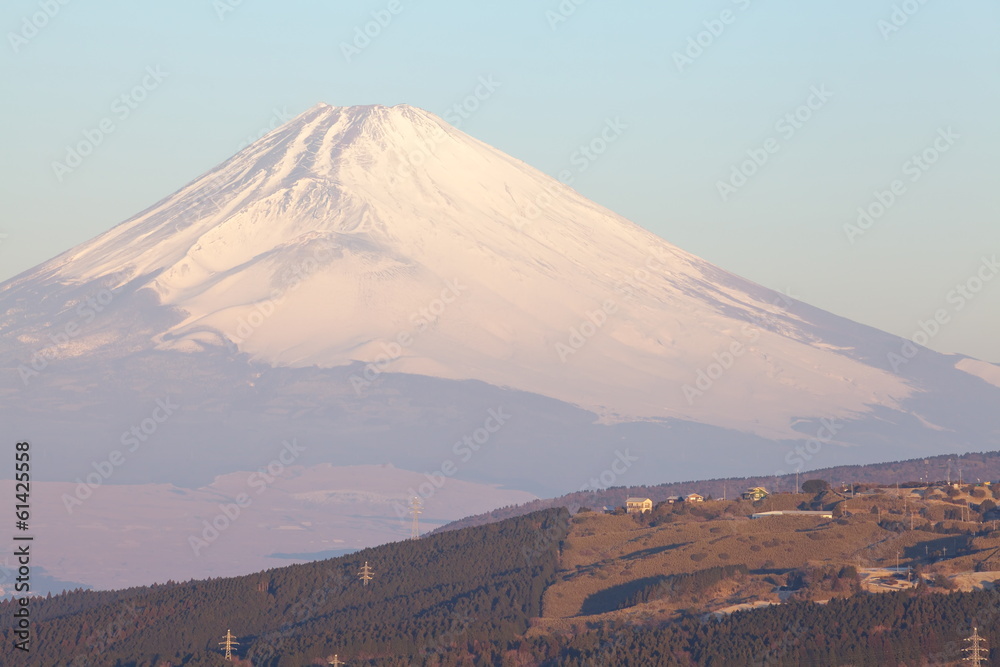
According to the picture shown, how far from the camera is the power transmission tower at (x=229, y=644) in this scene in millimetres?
106438

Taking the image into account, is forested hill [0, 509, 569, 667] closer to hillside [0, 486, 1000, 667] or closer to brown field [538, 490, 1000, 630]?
hillside [0, 486, 1000, 667]

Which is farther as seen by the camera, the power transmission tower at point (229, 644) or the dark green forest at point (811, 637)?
the power transmission tower at point (229, 644)

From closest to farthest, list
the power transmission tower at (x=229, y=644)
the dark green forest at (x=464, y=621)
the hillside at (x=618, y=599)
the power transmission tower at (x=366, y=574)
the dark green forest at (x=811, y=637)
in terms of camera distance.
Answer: the dark green forest at (x=811, y=637)
the dark green forest at (x=464, y=621)
the hillside at (x=618, y=599)
the power transmission tower at (x=229, y=644)
the power transmission tower at (x=366, y=574)

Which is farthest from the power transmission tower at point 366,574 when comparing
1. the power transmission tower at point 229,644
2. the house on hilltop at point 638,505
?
the house on hilltop at point 638,505

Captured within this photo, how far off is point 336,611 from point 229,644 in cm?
1743

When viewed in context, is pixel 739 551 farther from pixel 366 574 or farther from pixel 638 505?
pixel 638 505

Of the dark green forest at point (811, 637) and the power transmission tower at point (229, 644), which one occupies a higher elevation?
the power transmission tower at point (229, 644)

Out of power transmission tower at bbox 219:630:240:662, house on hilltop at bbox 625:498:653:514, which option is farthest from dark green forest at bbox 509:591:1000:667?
house on hilltop at bbox 625:498:653:514

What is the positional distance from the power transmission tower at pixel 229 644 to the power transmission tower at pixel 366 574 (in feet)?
54.2

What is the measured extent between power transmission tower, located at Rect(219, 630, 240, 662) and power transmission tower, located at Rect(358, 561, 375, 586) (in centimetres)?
1653

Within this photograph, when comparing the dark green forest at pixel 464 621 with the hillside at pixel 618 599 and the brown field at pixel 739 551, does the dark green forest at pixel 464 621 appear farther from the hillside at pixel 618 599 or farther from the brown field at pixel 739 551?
the brown field at pixel 739 551

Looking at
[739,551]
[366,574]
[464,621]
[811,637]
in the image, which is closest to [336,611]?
[366,574]

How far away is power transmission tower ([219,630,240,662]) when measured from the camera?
10644 centimetres

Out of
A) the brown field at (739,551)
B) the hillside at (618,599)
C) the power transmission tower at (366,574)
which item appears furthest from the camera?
the power transmission tower at (366,574)
